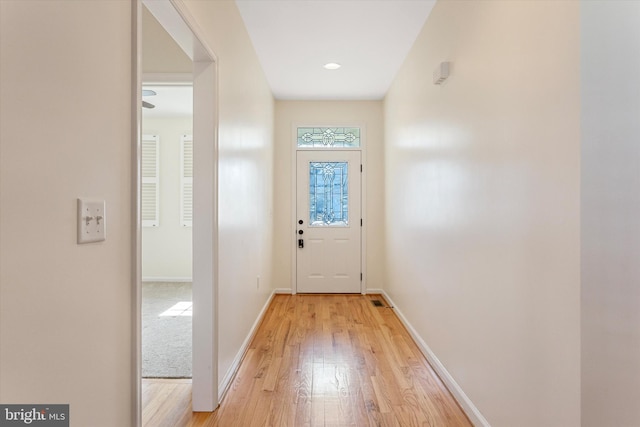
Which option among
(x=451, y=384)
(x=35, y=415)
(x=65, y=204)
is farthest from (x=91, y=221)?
(x=451, y=384)

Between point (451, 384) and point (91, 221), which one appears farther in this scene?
point (451, 384)

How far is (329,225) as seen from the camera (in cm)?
497

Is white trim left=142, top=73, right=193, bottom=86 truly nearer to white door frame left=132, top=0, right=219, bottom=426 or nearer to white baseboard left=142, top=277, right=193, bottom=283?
white door frame left=132, top=0, right=219, bottom=426

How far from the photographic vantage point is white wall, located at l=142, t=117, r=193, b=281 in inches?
222

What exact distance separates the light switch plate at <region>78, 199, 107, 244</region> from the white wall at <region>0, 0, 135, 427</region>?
23 mm

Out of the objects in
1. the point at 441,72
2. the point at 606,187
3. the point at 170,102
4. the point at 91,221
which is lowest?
the point at 91,221

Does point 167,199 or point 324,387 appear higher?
point 167,199

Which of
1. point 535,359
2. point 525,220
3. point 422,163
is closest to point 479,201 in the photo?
point 525,220

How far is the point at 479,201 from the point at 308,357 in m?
1.73

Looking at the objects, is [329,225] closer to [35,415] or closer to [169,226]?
[169,226]

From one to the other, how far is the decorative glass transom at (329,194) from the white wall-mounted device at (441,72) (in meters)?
2.53

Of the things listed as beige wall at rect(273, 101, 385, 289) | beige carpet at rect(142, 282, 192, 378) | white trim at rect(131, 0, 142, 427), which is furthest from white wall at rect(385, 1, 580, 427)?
beige wall at rect(273, 101, 385, 289)

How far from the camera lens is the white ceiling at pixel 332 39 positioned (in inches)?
107

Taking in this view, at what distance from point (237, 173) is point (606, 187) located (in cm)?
221
